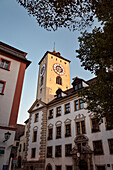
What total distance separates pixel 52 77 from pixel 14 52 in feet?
68.6

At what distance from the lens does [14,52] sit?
17.8 metres

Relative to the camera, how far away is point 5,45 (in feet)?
57.4

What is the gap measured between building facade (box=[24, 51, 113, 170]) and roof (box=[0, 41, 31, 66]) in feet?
34.9

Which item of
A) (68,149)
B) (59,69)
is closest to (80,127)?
(68,149)

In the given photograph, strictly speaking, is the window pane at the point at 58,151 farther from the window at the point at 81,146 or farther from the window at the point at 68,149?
the window at the point at 81,146

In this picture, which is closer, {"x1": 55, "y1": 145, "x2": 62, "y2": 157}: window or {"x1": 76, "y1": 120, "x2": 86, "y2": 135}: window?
{"x1": 76, "y1": 120, "x2": 86, "y2": 135}: window

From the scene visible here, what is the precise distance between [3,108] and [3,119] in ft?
3.58

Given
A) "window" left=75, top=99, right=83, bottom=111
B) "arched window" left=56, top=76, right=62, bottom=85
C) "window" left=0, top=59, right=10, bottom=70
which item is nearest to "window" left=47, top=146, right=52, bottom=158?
"window" left=75, top=99, right=83, bottom=111

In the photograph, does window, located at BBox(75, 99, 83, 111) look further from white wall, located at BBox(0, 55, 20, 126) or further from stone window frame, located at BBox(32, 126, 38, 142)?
white wall, located at BBox(0, 55, 20, 126)

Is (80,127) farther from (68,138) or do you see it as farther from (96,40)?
(96,40)

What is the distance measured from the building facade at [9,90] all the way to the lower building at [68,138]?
10.6 metres

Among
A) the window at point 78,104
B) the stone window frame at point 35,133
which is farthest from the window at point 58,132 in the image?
the stone window frame at point 35,133

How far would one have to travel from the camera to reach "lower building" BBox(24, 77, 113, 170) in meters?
17.5

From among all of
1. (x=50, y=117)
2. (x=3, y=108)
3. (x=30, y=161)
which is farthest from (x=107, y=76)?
(x=30, y=161)
